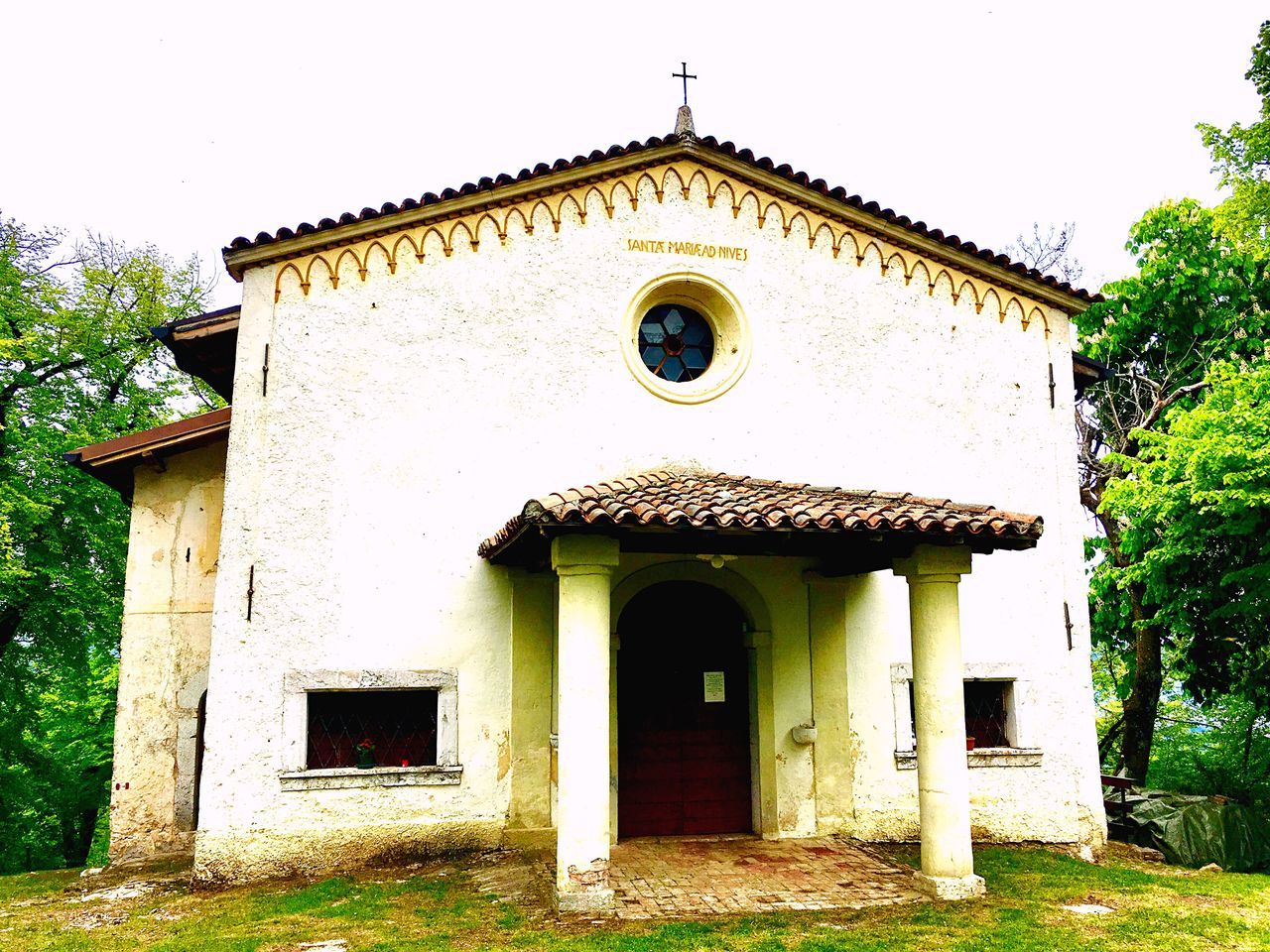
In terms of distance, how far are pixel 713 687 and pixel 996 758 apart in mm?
2803

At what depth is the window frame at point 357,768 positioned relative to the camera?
7.45m

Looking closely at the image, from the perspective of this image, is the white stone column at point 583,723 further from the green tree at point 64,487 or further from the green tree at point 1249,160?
the green tree at point 1249,160

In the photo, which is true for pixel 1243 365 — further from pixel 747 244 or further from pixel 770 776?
pixel 770 776

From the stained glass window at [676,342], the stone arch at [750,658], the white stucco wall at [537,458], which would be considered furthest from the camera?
the stained glass window at [676,342]

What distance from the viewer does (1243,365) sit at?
11.4 m

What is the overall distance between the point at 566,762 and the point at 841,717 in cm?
324

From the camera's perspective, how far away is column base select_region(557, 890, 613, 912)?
6.05m

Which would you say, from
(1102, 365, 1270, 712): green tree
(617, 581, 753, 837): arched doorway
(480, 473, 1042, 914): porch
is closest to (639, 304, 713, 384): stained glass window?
(480, 473, 1042, 914): porch

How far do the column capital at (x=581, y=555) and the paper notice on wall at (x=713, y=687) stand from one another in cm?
261

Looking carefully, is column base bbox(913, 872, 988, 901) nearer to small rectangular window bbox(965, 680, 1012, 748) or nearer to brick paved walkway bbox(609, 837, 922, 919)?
brick paved walkway bbox(609, 837, 922, 919)

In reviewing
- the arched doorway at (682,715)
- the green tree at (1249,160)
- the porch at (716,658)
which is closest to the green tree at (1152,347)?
the green tree at (1249,160)

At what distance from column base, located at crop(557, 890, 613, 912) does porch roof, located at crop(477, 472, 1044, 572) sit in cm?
241

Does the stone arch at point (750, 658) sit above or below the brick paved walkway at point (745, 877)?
above

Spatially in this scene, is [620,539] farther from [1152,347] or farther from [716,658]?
[1152,347]
